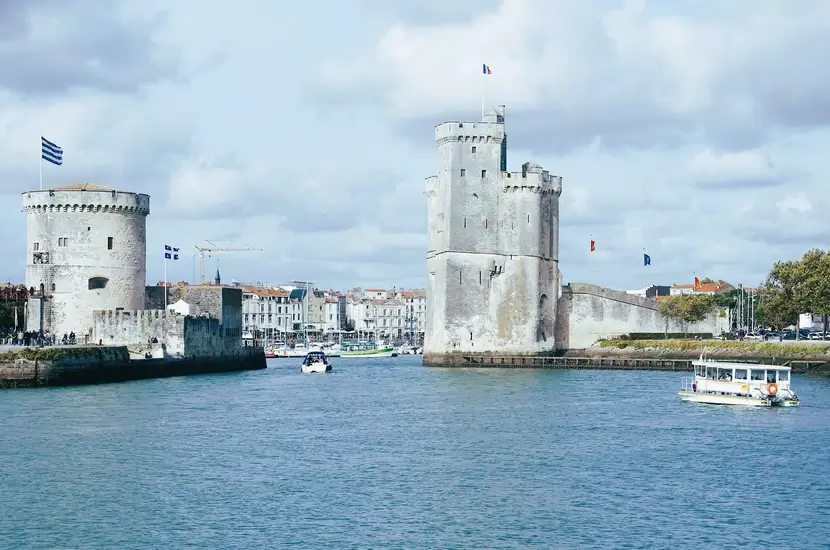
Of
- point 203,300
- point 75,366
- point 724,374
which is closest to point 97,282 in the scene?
point 203,300

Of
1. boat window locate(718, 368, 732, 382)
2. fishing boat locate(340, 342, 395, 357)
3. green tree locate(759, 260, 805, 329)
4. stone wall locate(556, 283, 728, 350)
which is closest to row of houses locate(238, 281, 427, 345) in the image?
fishing boat locate(340, 342, 395, 357)

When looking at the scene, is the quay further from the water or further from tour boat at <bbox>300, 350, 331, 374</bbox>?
the water

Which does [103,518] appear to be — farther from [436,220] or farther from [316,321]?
[316,321]

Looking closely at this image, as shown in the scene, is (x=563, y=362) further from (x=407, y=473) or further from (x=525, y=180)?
(x=407, y=473)

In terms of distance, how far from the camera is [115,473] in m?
29.3

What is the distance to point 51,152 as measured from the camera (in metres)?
58.0

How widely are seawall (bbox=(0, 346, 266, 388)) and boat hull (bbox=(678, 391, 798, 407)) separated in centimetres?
2494

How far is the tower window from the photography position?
6271 cm

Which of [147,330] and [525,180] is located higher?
[525,180]

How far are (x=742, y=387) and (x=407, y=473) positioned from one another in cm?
2109

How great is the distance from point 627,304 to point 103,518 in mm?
61827

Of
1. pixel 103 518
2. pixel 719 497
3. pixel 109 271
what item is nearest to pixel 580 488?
pixel 719 497

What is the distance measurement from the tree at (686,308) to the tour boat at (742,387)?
3451 cm

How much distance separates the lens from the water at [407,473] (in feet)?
76.7
